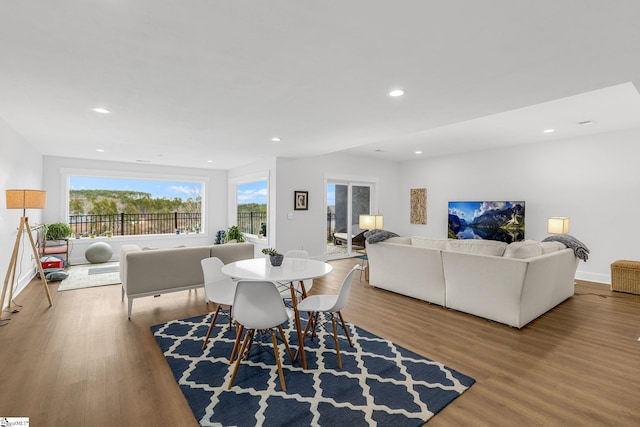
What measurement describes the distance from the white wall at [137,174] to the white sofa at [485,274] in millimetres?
5577

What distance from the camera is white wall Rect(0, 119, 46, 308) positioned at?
3900 millimetres

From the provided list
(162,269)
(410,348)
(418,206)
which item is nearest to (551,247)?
(410,348)

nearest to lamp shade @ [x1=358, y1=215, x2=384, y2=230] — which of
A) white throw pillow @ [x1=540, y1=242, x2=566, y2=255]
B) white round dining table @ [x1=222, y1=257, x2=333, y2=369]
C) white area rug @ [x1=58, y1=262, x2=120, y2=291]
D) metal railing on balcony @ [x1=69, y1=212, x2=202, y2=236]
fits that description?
white throw pillow @ [x1=540, y1=242, x2=566, y2=255]

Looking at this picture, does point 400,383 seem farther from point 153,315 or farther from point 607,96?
point 607,96

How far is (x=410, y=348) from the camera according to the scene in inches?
112

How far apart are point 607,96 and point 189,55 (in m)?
4.33

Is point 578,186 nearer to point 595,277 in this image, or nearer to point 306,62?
point 595,277

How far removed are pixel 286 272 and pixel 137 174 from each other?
641cm

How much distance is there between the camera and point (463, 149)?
6668 millimetres

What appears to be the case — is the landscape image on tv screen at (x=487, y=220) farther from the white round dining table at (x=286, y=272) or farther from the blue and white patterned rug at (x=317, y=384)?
the white round dining table at (x=286, y=272)

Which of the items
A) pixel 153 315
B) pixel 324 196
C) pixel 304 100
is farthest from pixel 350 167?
pixel 153 315

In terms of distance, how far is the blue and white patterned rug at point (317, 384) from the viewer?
194 centimetres

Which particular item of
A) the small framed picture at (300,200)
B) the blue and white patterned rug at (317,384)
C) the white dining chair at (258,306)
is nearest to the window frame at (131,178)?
the small framed picture at (300,200)

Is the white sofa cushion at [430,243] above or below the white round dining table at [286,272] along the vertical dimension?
above
